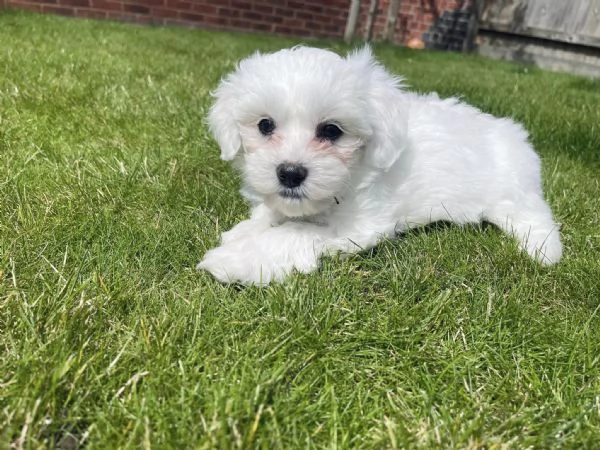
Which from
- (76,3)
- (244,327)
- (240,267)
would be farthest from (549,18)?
(244,327)

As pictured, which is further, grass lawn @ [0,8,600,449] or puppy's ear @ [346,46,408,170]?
puppy's ear @ [346,46,408,170]

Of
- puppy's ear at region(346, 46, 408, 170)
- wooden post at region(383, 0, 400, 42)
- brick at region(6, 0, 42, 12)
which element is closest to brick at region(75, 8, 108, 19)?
brick at region(6, 0, 42, 12)

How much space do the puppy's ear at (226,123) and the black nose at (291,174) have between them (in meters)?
0.36

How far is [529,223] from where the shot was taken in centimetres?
239

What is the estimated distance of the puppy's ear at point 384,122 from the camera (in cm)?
208

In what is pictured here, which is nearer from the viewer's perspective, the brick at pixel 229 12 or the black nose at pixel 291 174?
the black nose at pixel 291 174

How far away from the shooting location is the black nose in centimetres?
193

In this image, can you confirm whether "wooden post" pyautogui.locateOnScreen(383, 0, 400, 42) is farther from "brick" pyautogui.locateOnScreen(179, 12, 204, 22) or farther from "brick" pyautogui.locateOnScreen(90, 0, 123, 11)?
"brick" pyautogui.locateOnScreen(90, 0, 123, 11)

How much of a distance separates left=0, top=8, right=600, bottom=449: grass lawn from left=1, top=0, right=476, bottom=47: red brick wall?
632 centimetres

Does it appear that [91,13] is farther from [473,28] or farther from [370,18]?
[473,28]

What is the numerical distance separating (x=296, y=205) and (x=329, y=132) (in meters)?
Result: 0.32

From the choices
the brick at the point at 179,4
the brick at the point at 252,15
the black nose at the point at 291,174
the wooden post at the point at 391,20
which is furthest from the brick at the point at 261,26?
the black nose at the point at 291,174

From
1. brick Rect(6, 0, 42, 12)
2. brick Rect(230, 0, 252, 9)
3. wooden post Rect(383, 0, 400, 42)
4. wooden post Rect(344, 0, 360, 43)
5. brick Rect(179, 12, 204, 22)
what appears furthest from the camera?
wooden post Rect(383, 0, 400, 42)

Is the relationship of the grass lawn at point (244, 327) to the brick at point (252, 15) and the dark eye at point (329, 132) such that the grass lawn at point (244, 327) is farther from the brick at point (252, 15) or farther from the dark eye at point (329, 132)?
the brick at point (252, 15)
